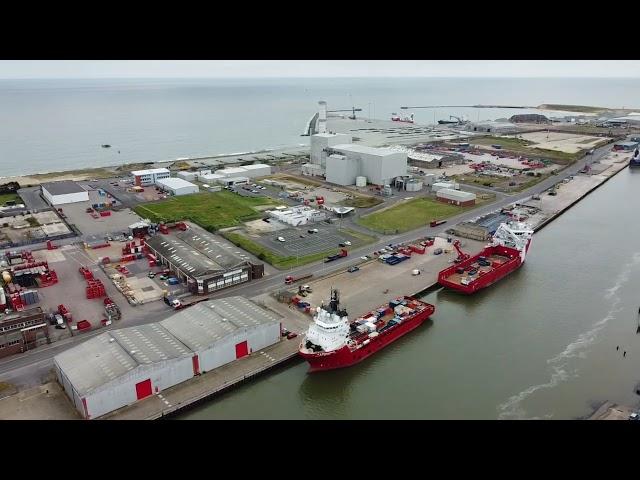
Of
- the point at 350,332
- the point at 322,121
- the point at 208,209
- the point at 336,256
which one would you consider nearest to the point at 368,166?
the point at 208,209

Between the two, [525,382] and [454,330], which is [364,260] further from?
[525,382]

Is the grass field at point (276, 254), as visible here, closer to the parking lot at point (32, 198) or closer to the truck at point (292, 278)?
the truck at point (292, 278)

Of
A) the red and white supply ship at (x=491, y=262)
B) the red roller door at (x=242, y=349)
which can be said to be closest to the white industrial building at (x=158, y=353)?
the red roller door at (x=242, y=349)

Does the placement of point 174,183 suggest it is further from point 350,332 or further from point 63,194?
point 350,332

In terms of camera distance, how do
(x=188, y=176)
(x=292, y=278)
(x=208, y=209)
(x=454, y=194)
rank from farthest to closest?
(x=188, y=176)
(x=454, y=194)
(x=208, y=209)
(x=292, y=278)

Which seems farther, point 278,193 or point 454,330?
point 278,193

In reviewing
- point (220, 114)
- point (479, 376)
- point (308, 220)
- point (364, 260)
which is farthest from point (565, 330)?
A: point (220, 114)
